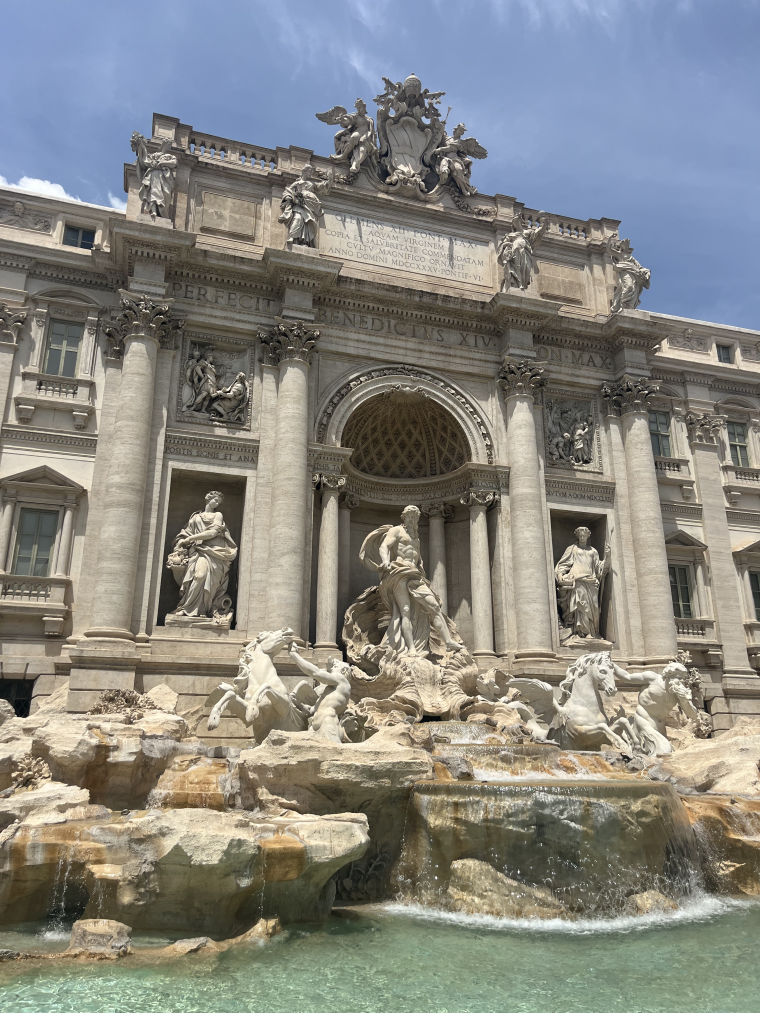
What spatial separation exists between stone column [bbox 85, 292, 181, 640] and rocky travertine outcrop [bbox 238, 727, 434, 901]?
7.21 m

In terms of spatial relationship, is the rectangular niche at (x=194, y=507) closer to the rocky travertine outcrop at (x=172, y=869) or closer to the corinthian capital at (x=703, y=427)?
the rocky travertine outcrop at (x=172, y=869)

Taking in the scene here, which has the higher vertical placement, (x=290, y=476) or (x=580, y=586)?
(x=290, y=476)

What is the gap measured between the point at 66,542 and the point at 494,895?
1270 cm

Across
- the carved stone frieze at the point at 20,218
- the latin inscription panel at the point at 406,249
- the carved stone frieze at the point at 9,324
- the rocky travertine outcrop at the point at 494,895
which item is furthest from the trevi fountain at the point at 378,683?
the carved stone frieze at the point at 20,218

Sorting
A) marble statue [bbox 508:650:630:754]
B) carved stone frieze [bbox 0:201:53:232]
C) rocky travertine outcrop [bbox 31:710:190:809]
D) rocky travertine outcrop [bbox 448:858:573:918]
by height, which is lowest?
rocky travertine outcrop [bbox 448:858:573:918]

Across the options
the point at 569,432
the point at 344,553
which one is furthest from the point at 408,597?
the point at 569,432

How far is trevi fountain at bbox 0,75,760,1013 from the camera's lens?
8117mm

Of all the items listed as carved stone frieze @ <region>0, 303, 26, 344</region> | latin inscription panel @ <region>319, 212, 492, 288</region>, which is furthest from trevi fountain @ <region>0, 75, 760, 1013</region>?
carved stone frieze @ <region>0, 303, 26, 344</region>

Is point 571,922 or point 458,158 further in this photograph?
point 458,158

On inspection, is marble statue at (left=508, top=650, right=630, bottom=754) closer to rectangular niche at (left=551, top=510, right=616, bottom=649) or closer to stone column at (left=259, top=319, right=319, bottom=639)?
rectangular niche at (left=551, top=510, right=616, bottom=649)

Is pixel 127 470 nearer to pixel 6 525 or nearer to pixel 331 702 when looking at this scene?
pixel 6 525

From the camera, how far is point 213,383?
64.6 ft

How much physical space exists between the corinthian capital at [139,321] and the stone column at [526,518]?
30.6 feet

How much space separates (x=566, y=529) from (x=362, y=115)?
1384cm
